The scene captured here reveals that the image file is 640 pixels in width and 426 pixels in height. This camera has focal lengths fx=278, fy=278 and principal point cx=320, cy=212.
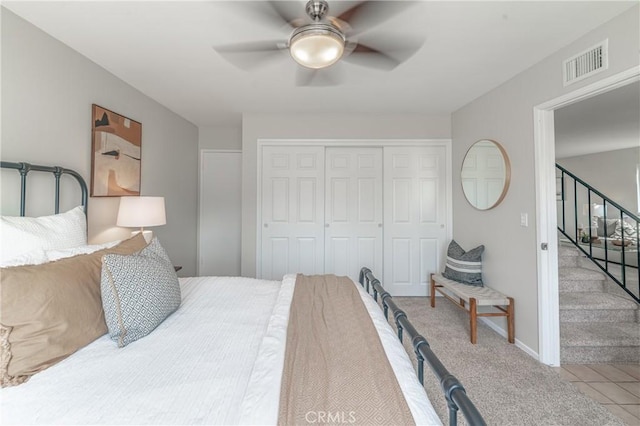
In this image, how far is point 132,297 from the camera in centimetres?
122

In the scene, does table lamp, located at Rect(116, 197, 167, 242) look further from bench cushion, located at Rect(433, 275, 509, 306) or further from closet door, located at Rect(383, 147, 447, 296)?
bench cushion, located at Rect(433, 275, 509, 306)

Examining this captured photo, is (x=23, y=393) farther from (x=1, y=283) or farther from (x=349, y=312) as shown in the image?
(x=349, y=312)

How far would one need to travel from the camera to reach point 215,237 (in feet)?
13.9

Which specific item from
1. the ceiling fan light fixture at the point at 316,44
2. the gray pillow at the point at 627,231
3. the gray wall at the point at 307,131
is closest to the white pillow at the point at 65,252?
the ceiling fan light fixture at the point at 316,44

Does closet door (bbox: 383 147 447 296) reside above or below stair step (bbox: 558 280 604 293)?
above

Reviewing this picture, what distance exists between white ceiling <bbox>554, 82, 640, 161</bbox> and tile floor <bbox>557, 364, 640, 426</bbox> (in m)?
2.54

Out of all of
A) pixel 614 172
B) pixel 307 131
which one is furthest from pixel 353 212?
pixel 614 172

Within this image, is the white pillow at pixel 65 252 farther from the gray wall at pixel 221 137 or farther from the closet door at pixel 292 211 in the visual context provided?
the gray wall at pixel 221 137

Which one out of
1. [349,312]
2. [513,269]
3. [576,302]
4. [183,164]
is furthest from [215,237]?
[576,302]

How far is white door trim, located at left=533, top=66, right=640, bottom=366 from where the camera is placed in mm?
2197

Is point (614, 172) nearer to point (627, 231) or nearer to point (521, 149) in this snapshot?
point (627, 231)

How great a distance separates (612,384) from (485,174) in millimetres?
1925

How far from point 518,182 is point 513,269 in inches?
31.3

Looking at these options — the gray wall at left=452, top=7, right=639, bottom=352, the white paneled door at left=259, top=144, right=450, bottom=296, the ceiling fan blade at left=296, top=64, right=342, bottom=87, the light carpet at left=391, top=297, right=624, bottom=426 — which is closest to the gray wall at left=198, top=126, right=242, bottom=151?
the white paneled door at left=259, top=144, right=450, bottom=296
